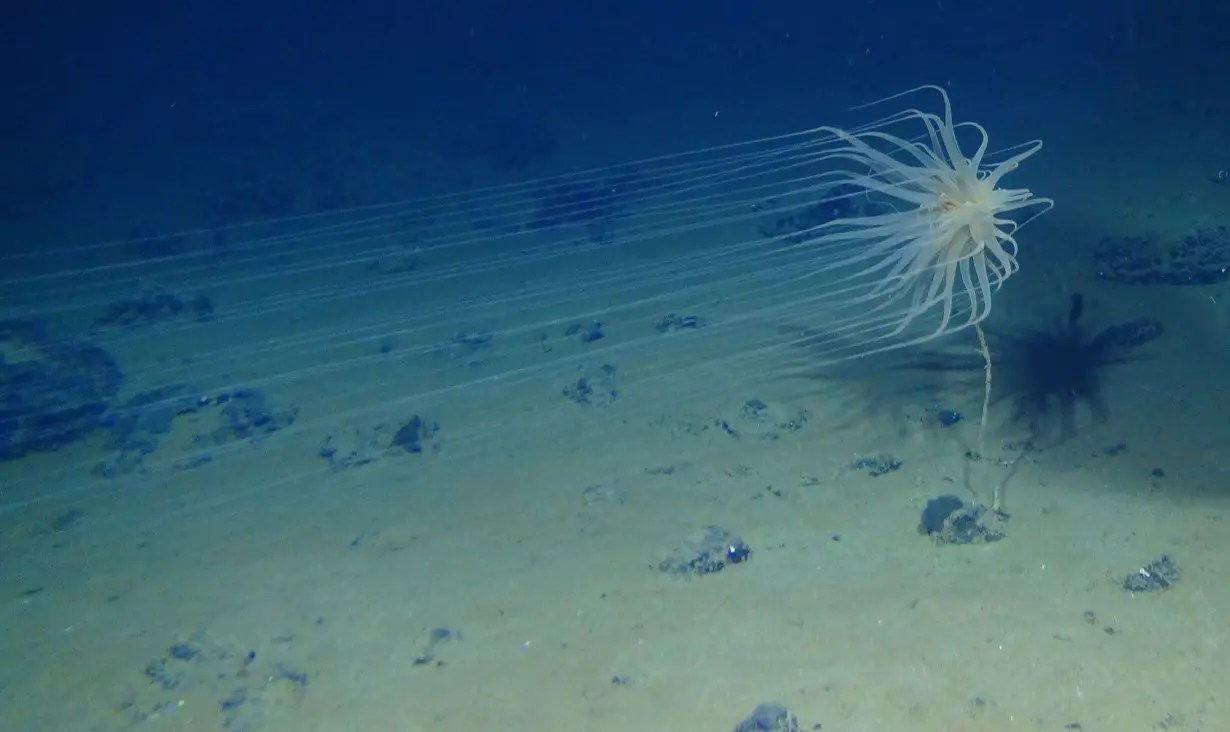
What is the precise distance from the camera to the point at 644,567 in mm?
5891

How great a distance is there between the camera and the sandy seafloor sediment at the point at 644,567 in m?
4.40

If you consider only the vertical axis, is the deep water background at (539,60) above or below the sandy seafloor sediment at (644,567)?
above

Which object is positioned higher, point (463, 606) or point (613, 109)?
point (613, 109)

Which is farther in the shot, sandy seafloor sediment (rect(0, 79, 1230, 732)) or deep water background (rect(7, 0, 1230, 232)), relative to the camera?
deep water background (rect(7, 0, 1230, 232))

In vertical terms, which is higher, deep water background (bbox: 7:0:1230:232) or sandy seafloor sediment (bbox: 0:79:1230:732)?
deep water background (bbox: 7:0:1230:232)

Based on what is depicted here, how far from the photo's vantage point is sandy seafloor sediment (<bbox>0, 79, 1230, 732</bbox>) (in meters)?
4.40

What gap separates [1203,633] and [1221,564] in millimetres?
835

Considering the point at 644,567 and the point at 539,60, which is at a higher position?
the point at 539,60

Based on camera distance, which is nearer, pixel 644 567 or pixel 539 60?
pixel 644 567

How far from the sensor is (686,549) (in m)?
5.92

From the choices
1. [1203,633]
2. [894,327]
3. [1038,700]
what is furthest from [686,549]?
[894,327]

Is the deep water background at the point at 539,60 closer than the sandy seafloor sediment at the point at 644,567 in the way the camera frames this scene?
No

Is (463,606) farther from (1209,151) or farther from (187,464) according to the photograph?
(1209,151)

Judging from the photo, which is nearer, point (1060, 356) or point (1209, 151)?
point (1060, 356)
